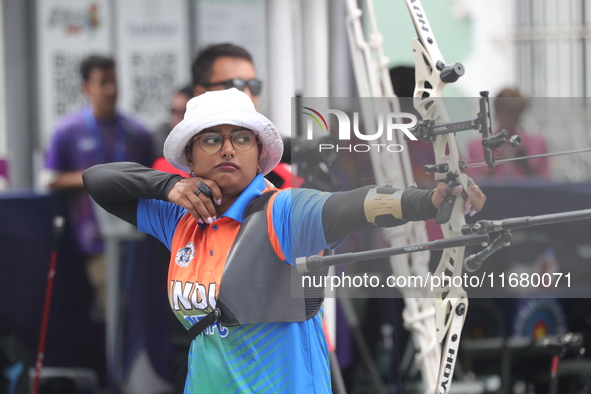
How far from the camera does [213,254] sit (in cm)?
256

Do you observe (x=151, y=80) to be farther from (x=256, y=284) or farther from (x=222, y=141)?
(x=256, y=284)

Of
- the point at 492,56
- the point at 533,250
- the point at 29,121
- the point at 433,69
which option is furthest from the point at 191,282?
the point at 492,56

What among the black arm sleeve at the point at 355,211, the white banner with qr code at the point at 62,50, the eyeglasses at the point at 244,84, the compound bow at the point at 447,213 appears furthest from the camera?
the white banner with qr code at the point at 62,50

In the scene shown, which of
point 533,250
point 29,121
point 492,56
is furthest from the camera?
point 492,56

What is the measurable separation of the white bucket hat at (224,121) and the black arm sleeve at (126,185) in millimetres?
113

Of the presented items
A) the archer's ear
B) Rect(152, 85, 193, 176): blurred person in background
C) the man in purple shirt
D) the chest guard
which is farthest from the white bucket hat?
the man in purple shirt

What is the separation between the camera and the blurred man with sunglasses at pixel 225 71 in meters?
3.73

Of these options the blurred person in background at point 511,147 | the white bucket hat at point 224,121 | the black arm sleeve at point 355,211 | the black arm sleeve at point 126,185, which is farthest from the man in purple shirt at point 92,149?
the black arm sleeve at point 355,211

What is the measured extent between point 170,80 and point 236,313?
4.86m

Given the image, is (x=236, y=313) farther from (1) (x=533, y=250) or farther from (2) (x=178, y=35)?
(2) (x=178, y=35)

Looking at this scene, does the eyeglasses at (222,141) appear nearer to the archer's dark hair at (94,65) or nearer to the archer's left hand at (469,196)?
the archer's left hand at (469,196)

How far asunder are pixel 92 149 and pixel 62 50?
5.76ft

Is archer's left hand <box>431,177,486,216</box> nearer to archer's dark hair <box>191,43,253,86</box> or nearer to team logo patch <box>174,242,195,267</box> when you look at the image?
team logo patch <box>174,242,195,267</box>

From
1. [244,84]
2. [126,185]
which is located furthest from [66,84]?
[126,185]
